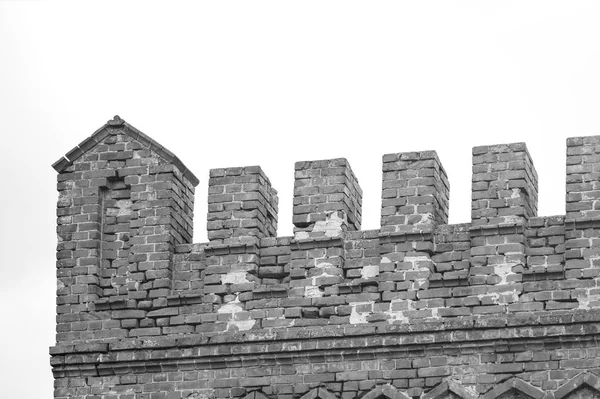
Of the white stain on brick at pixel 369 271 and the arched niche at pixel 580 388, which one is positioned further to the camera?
the white stain on brick at pixel 369 271

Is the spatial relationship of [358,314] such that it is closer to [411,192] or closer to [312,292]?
[312,292]

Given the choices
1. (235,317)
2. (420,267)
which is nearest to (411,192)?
(420,267)

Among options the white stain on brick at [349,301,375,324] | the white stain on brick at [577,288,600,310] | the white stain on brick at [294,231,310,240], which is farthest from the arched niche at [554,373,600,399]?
the white stain on brick at [294,231,310,240]

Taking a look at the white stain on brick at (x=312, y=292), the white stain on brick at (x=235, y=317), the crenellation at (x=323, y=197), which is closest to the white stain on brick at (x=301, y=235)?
the crenellation at (x=323, y=197)

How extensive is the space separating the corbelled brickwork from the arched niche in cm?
2

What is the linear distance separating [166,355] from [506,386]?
10.9 ft

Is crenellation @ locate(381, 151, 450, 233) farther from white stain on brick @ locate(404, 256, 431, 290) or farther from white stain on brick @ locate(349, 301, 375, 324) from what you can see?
white stain on brick @ locate(349, 301, 375, 324)

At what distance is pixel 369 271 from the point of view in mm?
20938

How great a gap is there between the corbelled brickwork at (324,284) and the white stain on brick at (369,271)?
1 cm

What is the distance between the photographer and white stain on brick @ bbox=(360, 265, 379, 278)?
20.9m

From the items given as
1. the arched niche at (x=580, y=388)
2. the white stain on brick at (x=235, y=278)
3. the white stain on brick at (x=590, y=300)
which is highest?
the white stain on brick at (x=235, y=278)

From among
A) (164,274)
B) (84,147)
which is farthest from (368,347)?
(84,147)

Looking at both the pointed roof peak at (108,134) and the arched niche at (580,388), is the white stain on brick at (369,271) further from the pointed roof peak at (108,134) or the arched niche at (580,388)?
the pointed roof peak at (108,134)

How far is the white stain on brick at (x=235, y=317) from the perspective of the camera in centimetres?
2108
